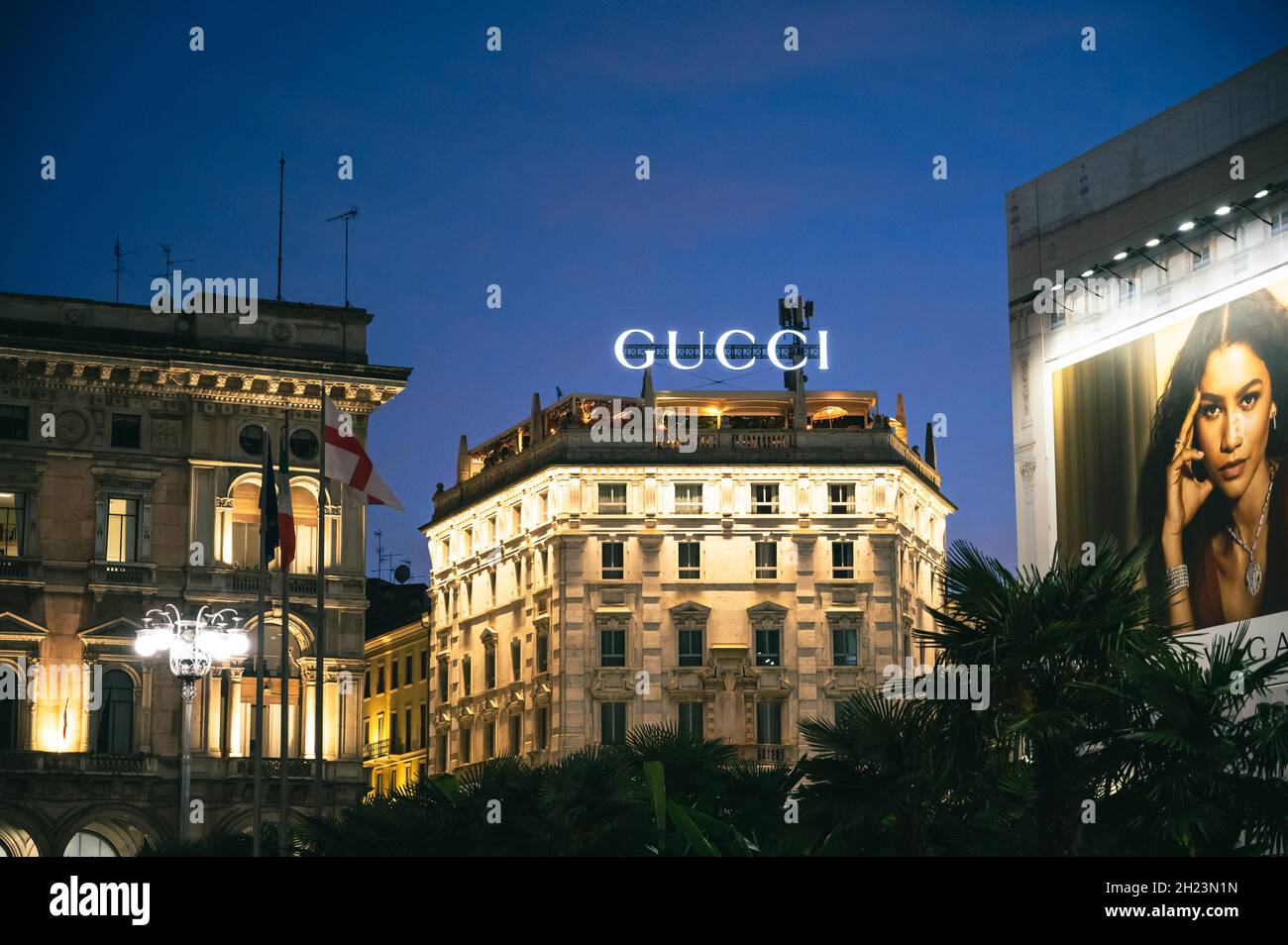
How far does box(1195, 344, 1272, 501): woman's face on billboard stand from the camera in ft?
198

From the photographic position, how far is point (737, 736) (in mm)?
104812

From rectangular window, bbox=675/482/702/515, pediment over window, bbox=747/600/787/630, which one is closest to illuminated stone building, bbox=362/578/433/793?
rectangular window, bbox=675/482/702/515

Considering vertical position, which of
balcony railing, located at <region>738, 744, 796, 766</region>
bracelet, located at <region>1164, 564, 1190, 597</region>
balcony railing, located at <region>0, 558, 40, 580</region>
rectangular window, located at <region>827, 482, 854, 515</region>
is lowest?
balcony railing, located at <region>738, 744, 796, 766</region>

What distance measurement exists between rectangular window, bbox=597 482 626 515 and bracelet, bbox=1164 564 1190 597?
48.4m

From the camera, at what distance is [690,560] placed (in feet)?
353

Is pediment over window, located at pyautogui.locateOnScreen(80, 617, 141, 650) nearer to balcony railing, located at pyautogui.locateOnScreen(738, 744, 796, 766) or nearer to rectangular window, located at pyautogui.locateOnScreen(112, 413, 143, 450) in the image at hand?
rectangular window, located at pyautogui.locateOnScreen(112, 413, 143, 450)

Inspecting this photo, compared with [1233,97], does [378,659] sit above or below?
below

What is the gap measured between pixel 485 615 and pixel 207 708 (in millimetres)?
38654

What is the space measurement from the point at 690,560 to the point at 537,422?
12.7m

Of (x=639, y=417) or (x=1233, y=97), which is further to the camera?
(x=639, y=417)

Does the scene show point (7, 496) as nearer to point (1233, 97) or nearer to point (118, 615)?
point (118, 615)
